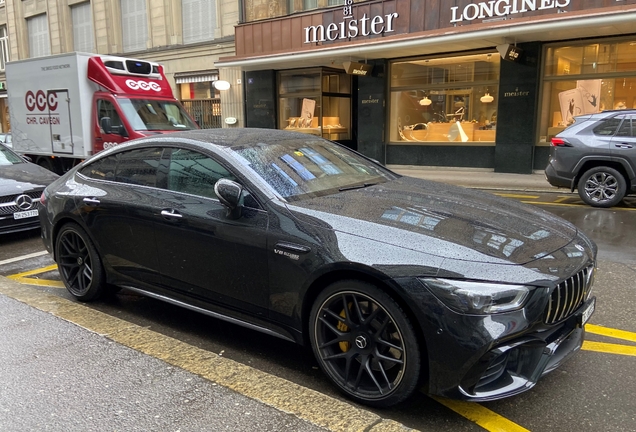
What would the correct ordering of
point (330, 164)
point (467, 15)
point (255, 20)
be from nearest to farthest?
point (330, 164)
point (467, 15)
point (255, 20)

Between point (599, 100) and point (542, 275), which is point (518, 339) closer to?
point (542, 275)

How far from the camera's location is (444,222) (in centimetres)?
305

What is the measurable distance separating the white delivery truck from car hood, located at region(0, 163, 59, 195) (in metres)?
2.75

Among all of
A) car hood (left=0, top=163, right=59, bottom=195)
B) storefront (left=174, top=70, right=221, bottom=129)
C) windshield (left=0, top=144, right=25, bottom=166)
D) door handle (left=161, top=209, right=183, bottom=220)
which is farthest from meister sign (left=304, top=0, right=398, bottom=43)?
door handle (left=161, top=209, right=183, bottom=220)

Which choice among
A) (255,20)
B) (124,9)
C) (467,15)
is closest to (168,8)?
(124,9)

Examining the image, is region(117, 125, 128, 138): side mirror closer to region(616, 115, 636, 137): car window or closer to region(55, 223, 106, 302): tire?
region(55, 223, 106, 302): tire

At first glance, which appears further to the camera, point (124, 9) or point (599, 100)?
point (124, 9)

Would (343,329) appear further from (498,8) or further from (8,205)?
(498,8)

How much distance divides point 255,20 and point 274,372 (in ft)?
54.2

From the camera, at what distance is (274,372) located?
3436mm

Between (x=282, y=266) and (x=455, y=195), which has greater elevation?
(x=455, y=195)

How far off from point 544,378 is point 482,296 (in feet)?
3.62

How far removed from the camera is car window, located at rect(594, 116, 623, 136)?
8.86 meters

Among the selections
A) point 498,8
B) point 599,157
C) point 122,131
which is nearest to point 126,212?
point 122,131
